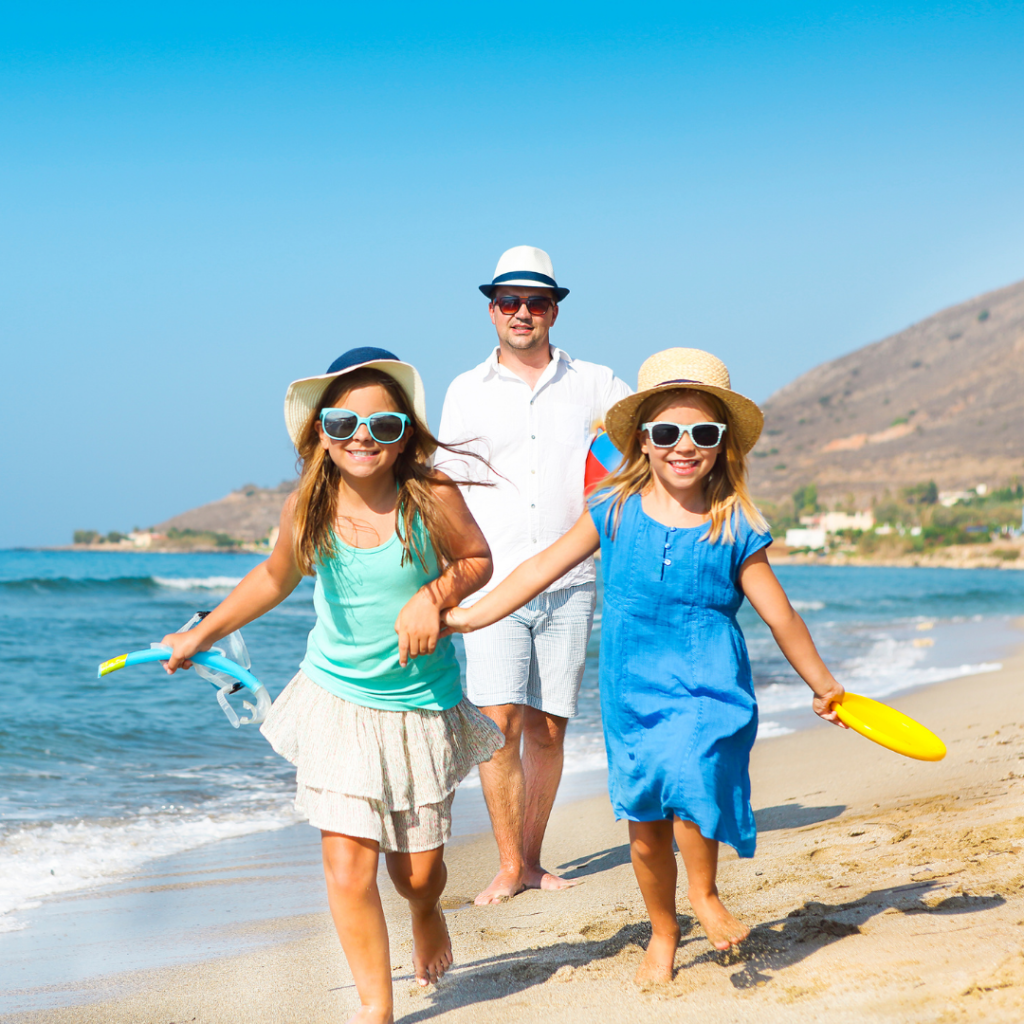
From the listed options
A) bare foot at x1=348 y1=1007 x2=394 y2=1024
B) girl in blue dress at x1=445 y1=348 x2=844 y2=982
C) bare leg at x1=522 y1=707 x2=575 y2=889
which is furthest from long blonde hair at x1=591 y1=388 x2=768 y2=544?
bare leg at x1=522 y1=707 x2=575 y2=889

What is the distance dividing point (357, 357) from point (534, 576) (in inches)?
29.4

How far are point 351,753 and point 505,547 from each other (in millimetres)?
1584

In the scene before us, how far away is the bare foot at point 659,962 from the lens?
2650mm

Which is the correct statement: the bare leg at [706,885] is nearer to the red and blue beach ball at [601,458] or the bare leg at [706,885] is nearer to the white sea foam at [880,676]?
the red and blue beach ball at [601,458]

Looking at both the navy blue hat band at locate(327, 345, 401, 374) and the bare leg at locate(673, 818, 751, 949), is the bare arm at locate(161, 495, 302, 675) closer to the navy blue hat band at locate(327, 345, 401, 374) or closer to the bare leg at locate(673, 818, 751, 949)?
the navy blue hat band at locate(327, 345, 401, 374)

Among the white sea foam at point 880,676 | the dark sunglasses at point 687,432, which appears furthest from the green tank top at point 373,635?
the white sea foam at point 880,676

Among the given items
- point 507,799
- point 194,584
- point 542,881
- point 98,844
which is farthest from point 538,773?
point 194,584

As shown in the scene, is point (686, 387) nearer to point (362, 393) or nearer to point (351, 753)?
point (362, 393)

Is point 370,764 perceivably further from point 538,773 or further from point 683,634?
point 538,773

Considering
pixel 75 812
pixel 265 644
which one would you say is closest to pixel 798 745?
pixel 75 812

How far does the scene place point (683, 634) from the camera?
2.64m

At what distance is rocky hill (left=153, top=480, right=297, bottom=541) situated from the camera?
8362 centimetres

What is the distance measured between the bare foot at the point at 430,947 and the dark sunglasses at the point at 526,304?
7.50 ft

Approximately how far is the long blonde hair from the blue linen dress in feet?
0.15
